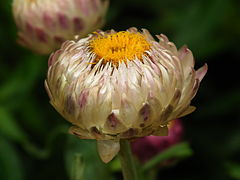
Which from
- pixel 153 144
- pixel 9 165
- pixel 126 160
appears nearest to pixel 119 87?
pixel 126 160

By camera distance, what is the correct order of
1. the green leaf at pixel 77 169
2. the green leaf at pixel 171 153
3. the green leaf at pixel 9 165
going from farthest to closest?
the green leaf at pixel 9 165, the green leaf at pixel 171 153, the green leaf at pixel 77 169

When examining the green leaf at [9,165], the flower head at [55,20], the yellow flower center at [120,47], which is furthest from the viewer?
the green leaf at [9,165]

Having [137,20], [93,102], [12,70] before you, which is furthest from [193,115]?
[93,102]

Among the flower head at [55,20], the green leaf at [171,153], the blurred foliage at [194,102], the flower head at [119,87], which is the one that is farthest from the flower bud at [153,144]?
the flower head at [119,87]

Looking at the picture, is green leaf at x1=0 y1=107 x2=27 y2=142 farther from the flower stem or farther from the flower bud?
the flower stem

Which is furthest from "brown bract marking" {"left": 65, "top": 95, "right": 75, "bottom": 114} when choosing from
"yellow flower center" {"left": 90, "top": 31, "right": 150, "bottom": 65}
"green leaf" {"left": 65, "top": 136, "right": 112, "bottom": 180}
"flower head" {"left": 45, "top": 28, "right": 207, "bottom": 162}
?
"green leaf" {"left": 65, "top": 136, "right": 112, "bottom": 180}

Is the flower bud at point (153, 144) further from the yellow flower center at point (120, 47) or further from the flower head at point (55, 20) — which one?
the yellow flower center at point (120, 47)
